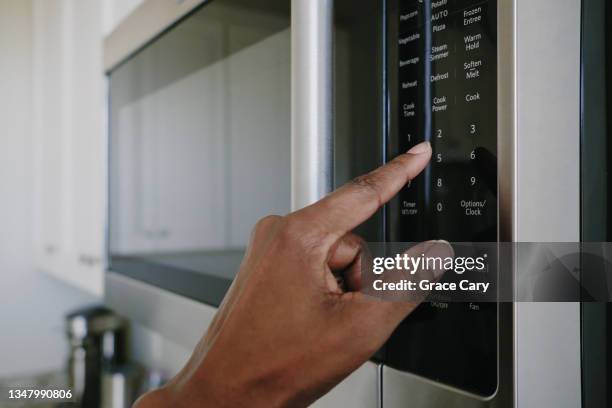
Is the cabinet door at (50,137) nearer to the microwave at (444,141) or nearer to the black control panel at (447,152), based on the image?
the microwave at (444,141)

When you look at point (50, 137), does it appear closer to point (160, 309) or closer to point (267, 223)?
point (160, 309)

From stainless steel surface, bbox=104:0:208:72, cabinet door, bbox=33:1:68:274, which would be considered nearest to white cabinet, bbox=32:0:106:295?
cabinet door, bbox=33:1:68:274

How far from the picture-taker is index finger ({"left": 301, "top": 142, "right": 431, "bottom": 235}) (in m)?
0.26

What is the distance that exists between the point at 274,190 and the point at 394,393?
0.18 meters

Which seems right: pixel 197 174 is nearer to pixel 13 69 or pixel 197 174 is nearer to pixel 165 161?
pixel 165 161

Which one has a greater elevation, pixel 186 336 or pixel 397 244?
pixel 397 244

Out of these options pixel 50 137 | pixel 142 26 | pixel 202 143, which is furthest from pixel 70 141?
pixel 202 143

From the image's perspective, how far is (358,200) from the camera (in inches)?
10.1

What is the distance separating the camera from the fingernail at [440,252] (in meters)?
0.26

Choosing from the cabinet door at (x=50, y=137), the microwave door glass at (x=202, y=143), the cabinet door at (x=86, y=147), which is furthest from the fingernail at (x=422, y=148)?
the cabinet door at (x=50, y=137)

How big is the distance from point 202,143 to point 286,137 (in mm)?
173

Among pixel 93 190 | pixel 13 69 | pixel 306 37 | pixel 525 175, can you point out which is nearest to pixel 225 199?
pixel 306 37

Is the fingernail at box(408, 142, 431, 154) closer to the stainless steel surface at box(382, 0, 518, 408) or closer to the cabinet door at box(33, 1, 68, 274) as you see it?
the stainless steel surface at box(382, 0, 518, 408)

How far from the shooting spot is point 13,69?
185 cm
